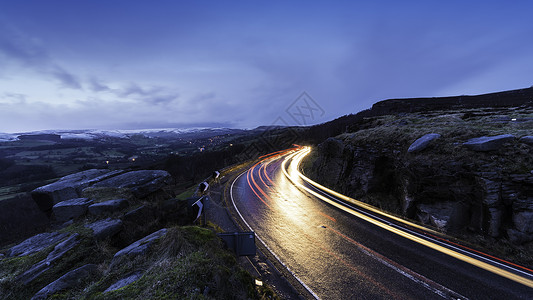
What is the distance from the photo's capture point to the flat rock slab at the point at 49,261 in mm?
5651

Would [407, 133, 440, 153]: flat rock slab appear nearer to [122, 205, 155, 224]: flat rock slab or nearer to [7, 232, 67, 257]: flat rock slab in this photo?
[122, 205, 155, 224]: flat rock slab

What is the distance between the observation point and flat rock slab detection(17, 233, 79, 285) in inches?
222

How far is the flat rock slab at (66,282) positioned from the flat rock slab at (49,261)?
1198 mm

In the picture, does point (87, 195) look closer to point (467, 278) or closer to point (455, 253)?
point (467, 278)

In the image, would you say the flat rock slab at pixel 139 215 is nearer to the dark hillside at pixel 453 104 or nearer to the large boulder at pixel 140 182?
the large boulder at pixel 140 182

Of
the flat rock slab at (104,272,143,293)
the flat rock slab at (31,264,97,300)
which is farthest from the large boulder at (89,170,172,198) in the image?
the flat rock slab at (104,272,143,293)

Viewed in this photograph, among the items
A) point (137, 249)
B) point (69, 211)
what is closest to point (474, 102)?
point (137, 249)

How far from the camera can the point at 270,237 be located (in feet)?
36.6

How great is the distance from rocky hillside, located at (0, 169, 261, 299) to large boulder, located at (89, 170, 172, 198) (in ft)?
6.67

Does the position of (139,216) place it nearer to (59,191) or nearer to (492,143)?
(59,191)

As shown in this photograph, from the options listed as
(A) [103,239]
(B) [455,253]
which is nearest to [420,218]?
(B) [455,253]

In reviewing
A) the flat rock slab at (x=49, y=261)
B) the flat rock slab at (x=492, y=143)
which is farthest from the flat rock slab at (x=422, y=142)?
the flat rock slab at (x=49, y=261)

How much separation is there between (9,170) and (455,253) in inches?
7646

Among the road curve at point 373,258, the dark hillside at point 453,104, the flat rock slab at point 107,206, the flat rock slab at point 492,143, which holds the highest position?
the dark hillside at point 453,104
